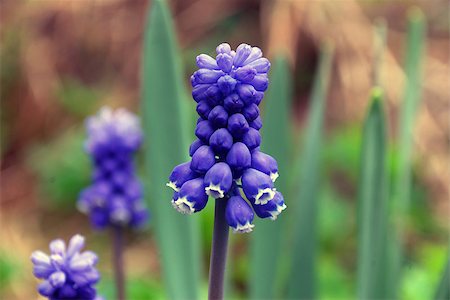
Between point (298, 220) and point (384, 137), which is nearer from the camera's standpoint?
point (384, 137)

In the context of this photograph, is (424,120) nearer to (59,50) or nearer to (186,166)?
(59,50)

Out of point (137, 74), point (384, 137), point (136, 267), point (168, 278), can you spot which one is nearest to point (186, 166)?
point (384, 137)

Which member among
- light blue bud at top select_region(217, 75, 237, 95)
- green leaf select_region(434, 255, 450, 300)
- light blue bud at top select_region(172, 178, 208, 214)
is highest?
light blue bud at top select_region(217, 75, 237, 95)

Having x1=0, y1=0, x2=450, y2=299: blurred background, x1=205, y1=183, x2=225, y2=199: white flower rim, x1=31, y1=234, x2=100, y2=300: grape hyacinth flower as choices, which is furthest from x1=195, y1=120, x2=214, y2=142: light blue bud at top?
x1=0, y1=0, x2=450, y2=299: blurred background

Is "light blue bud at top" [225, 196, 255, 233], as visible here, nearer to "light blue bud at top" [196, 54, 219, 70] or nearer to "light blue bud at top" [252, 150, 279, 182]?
"light blue bud at top" [252, 150, 279, 182]

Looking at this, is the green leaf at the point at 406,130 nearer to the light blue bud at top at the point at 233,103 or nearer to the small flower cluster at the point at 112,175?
the small flower cluster at the point at 112,175

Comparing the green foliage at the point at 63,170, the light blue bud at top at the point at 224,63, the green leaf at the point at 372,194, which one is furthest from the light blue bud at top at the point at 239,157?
the green foliage at the point at 63,170

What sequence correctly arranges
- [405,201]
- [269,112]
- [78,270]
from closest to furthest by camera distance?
[78,270], [269,112], [405,201]
